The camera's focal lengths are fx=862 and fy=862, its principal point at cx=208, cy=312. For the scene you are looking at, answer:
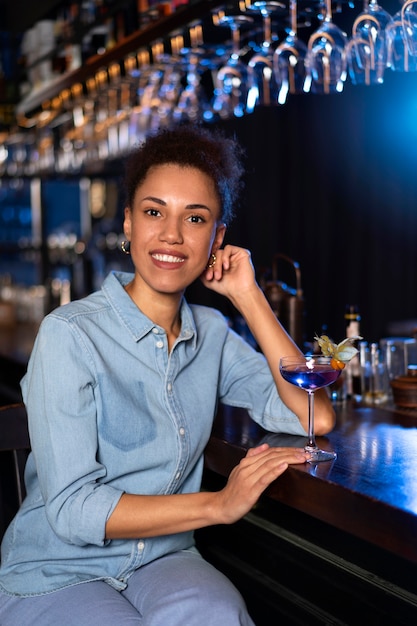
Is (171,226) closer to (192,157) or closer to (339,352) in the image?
(192,157)

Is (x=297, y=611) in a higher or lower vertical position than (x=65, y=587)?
lower

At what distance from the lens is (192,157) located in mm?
1980

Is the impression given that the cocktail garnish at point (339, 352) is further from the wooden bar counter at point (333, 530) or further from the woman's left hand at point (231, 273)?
the woman's left hand at point (231, 273)

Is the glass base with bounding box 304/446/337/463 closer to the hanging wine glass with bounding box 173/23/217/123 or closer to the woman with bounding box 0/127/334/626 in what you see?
the woman with bounding box 0/127/334/626

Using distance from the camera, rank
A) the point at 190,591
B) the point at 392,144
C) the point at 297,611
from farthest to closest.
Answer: the point at 392,144 < the point at 297,611 < the point at 190,591

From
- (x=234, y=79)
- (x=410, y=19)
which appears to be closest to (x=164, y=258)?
(x=410, y=19)

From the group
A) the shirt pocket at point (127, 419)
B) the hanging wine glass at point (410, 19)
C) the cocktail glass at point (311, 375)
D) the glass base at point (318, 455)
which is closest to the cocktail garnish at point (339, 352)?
the cocktail glass at point (311, 375)

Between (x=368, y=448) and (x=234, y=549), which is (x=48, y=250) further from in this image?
(x=368, y=448)

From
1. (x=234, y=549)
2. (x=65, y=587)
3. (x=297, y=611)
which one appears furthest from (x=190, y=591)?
(x=234, y=549)

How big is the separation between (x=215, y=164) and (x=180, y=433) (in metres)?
0.63

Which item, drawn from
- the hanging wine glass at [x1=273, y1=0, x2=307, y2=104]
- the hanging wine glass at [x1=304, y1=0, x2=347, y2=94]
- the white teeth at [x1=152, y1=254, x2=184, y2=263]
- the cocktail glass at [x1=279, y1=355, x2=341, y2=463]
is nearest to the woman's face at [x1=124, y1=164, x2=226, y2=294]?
the white teeth at [x1=152, y1=254, x2=184, y2=263]

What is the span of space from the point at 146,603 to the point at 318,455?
460 mm

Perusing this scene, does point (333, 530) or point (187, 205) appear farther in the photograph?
point (333, 530)

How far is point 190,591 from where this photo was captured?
5.36 feet
